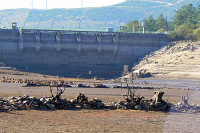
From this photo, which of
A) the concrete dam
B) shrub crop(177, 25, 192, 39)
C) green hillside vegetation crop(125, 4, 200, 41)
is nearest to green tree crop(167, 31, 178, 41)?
green hillside vegetation crop(125, 4, 200, 41)

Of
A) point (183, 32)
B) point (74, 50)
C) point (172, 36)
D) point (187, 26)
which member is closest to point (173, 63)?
point (172, 36)

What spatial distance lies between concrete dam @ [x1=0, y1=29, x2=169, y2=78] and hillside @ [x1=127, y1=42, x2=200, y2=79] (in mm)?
3907

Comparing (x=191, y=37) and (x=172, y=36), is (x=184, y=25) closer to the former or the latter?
(x=191, y=37)

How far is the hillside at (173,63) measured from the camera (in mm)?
58300

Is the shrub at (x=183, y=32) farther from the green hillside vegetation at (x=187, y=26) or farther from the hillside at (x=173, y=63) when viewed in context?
the hillside at (x=173, y=63)

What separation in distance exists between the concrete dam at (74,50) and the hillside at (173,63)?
391 cm

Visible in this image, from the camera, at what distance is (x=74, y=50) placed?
73500mm

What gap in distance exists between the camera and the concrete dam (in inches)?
2822

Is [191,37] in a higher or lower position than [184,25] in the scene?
lower

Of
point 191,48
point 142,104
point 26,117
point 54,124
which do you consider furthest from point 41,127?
point 191,48

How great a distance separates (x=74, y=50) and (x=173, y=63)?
19519mm

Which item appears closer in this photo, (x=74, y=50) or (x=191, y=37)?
(x=74, y=50)

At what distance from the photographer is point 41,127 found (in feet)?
51.8

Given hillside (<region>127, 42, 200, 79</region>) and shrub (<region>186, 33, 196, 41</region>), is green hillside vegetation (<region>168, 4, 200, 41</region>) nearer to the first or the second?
shrub (<region>186, 33, 196, 41</region>)
